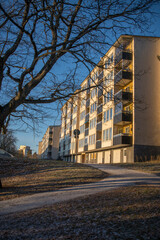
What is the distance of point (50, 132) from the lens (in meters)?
89.4

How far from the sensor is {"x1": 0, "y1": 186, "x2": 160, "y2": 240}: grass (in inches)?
146

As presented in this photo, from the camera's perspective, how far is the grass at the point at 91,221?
146 inches

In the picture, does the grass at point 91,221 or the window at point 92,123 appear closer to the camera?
the grass at point 91,221

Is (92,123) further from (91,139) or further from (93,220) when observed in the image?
(93,220)

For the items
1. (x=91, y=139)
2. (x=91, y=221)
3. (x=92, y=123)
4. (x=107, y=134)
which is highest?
(x=92, y=123)

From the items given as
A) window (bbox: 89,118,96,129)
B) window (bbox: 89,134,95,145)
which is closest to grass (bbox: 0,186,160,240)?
window (bbox: 89,134,95,145)

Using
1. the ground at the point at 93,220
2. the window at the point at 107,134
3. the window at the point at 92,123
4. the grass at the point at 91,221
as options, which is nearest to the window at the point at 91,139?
the window at the point at 92,123

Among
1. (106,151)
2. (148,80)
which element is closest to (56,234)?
(148,80)

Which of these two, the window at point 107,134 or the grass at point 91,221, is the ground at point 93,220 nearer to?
the grass at point 91,221

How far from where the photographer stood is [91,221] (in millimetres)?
4359

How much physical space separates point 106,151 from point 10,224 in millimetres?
29859

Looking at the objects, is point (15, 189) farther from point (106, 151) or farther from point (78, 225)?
point (106, 151)

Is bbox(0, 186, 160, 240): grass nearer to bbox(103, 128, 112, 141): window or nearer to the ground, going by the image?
the ground

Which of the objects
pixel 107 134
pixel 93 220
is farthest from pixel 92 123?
pixel 93 220
